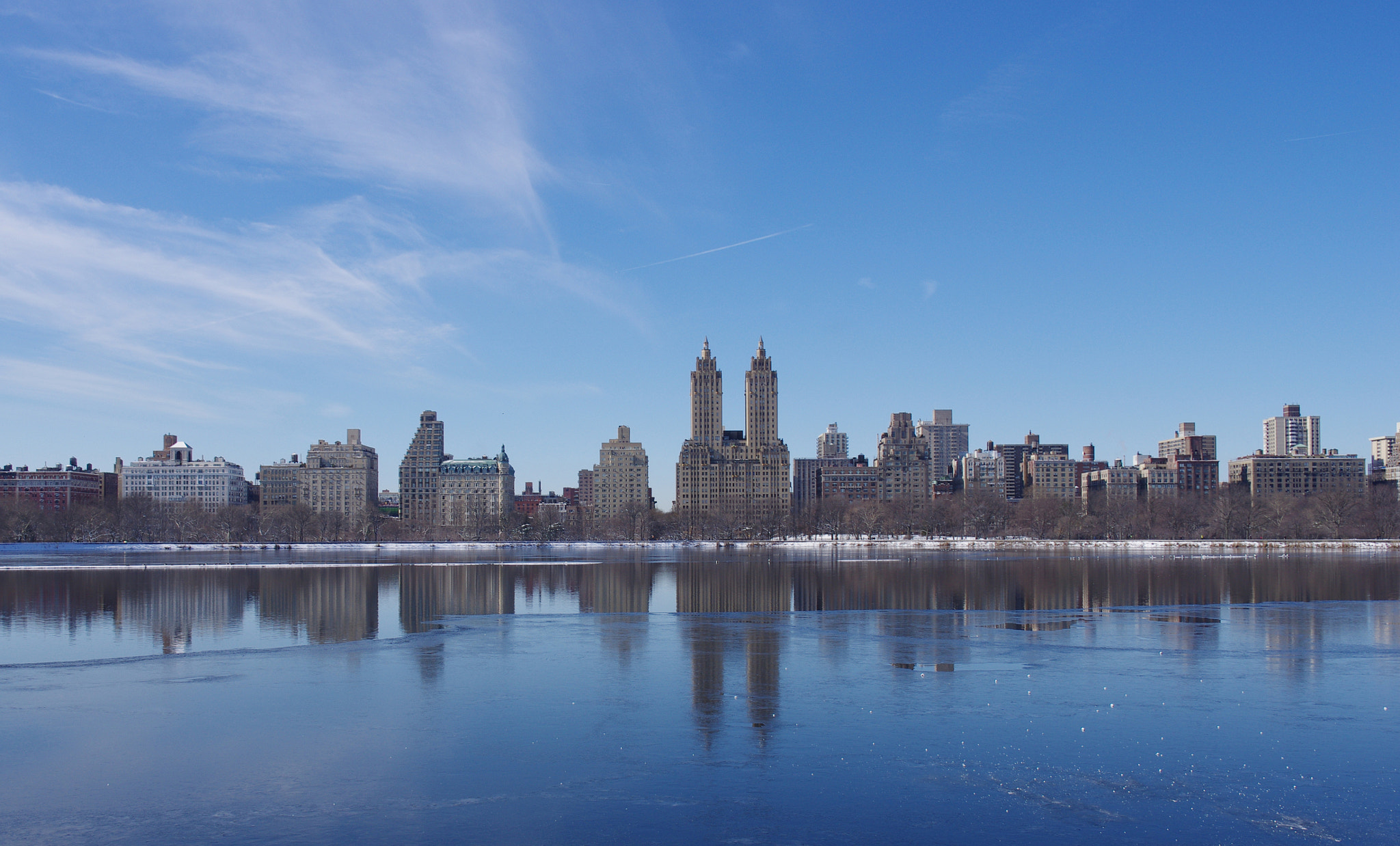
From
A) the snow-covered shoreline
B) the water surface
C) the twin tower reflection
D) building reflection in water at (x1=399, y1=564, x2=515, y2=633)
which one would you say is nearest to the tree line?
the snow-covered shoreline

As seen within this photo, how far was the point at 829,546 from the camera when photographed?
520 feet

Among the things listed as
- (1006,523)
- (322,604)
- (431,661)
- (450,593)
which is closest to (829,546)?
(1006,523)

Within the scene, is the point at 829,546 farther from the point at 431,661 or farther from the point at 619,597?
the point at 431,661

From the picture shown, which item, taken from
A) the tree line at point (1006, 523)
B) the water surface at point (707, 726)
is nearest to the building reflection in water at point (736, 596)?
the water surface at point (707, 726)

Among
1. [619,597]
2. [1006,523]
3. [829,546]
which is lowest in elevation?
[829,546]

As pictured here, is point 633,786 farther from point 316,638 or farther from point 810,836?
point 316,638

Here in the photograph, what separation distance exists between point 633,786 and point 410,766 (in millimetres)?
3983

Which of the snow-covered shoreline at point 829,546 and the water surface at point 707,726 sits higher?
the water surface at point 707,726

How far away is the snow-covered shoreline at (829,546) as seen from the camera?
12044cm

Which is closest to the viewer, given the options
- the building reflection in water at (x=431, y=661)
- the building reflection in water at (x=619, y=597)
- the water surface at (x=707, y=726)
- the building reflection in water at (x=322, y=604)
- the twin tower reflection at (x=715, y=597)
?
the water surface at (x=707, y=726)

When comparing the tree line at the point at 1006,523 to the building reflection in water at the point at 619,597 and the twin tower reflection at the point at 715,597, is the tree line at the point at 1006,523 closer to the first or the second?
the twin tower reflection at the point at 715,597

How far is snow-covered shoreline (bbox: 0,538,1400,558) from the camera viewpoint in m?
120

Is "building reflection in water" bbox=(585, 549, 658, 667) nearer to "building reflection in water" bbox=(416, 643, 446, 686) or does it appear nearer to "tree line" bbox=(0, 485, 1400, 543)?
"building reflection in water" bbox=(416, 643, 446, 686)

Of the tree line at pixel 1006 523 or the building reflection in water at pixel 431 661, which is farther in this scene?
the tree line at pixel 1006 523
